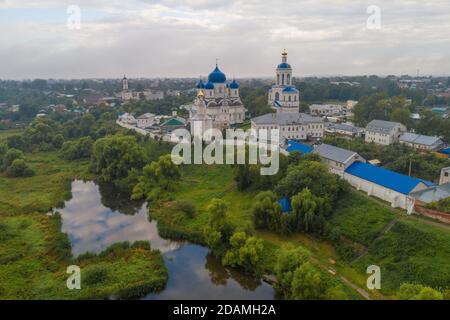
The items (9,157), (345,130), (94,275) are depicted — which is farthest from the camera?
(345,130)

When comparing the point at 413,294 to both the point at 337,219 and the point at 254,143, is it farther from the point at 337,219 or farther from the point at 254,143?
the point at 254,143

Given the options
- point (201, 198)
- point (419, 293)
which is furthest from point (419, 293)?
point (201, 198)

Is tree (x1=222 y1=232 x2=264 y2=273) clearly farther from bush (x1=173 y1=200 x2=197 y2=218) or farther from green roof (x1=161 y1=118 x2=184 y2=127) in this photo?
green roof (x1=161 y1=118 x2=184 y2=127)

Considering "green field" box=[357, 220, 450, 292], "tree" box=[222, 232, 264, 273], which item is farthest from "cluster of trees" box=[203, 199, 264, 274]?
"green field" box=[357, 220, 450, 292]

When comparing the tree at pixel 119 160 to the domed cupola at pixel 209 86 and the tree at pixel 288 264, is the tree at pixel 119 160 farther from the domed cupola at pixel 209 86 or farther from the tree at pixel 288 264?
the tree at pixel 288 264

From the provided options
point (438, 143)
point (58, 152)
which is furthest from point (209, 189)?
point (58, 152)

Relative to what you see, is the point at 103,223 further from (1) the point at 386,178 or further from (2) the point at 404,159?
(2) the point at 404,159
